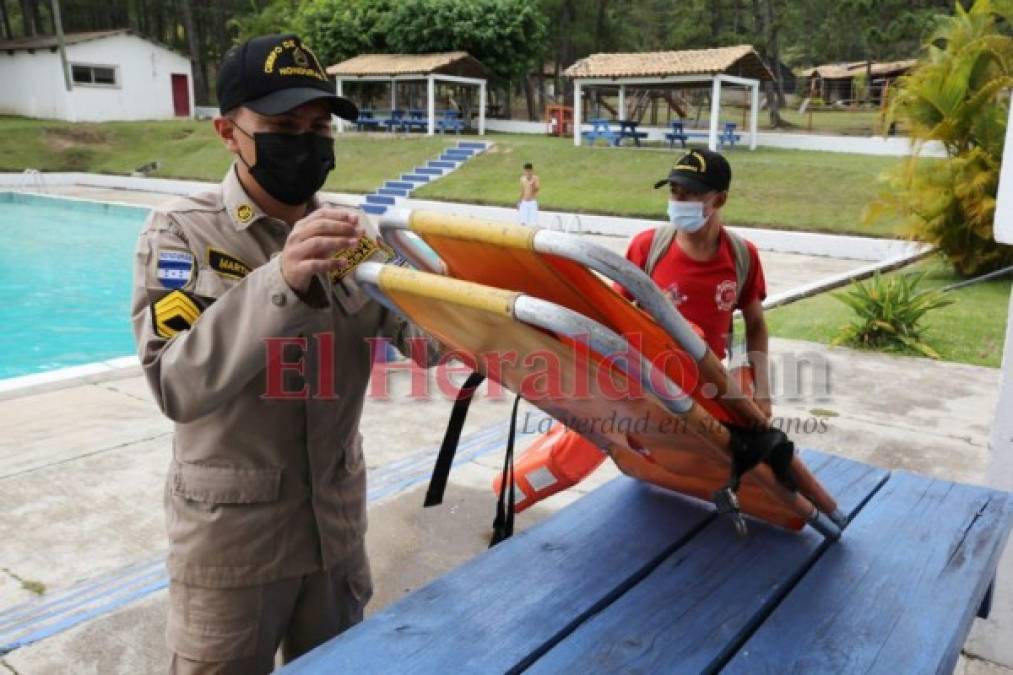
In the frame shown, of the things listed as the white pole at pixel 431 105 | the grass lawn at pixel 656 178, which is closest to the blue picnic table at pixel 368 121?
the white pole at pixel 431 105

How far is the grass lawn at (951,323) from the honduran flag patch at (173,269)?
659cm

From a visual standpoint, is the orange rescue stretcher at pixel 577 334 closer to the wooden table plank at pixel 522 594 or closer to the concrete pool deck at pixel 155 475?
the wooden table plank at pixel 522 594

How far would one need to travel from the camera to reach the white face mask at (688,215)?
10.7 ft

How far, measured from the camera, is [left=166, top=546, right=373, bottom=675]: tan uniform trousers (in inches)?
65.6

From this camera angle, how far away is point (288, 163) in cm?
166

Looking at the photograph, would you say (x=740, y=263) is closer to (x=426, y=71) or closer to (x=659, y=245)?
(x=659, y=245)

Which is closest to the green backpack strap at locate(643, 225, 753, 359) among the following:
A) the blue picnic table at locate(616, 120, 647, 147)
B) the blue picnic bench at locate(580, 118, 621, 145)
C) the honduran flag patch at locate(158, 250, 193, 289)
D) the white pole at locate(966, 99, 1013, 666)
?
the white pole at locate(966, 99, 1013, 666)

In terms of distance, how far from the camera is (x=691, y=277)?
3.33m

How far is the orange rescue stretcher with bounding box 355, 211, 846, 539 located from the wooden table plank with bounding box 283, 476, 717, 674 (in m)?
0.28

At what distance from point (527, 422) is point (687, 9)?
3973 cm

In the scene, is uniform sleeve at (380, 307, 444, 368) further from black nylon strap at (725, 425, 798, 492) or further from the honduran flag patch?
black nylon strap at (725, 425, 798, 492)

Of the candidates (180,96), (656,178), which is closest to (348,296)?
(656,178)

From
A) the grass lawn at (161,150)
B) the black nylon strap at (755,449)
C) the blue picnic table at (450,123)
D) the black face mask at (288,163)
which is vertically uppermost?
the black face mask at (288,163)

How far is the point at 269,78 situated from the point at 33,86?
37.7 m
